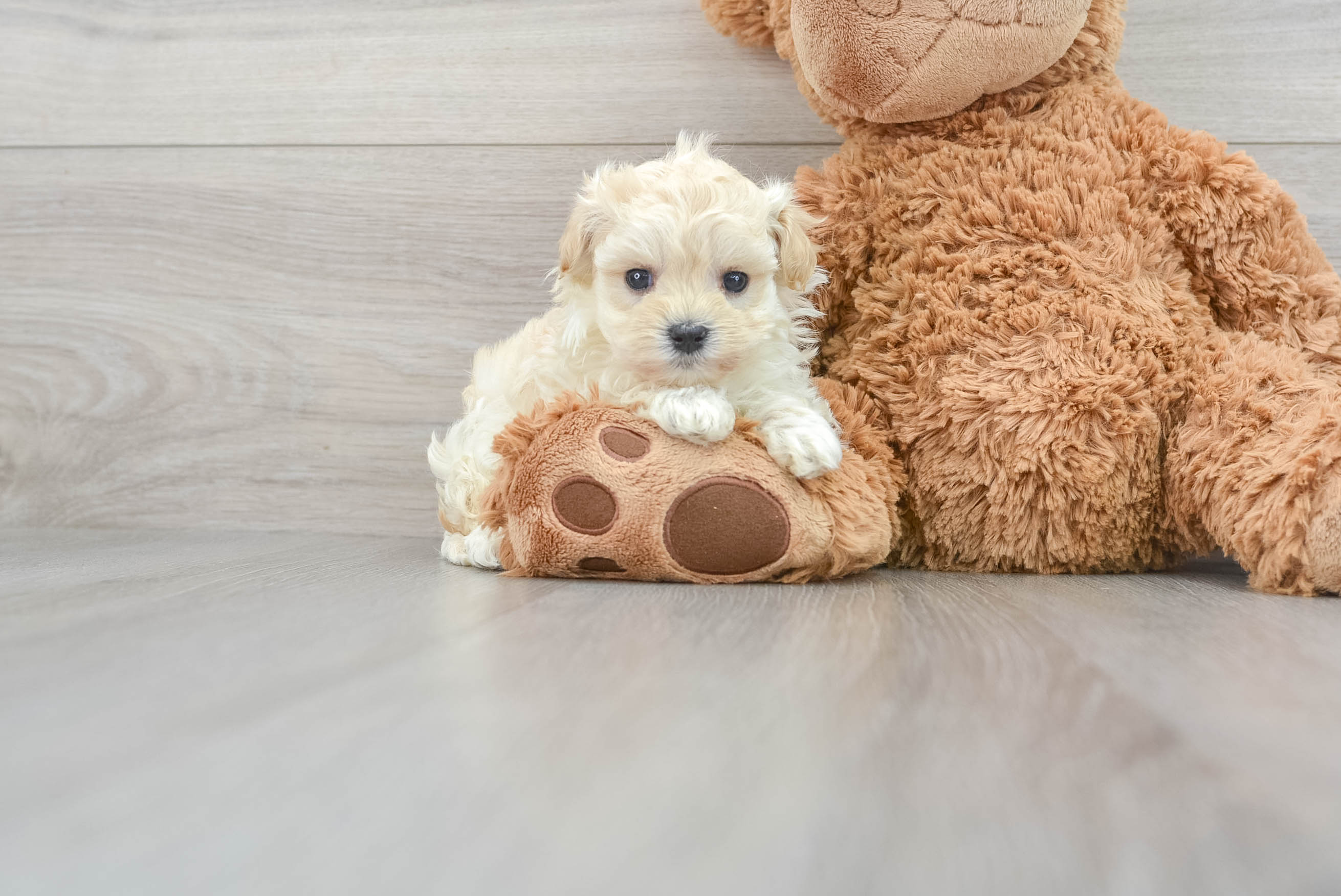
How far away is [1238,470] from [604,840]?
29.0 inches

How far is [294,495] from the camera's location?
1.31 meters

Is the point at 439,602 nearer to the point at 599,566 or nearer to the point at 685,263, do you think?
the point at 599,566

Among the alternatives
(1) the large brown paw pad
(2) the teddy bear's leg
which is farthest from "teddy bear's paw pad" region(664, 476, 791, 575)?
(2) the teddy bear's leg

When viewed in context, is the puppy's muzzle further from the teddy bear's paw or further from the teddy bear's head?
the teddy bear's paw

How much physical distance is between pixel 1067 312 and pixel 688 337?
36cm

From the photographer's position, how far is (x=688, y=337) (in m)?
0.79

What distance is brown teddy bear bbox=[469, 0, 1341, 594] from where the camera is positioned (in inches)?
31.6

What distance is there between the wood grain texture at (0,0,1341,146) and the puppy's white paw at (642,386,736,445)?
511 mm

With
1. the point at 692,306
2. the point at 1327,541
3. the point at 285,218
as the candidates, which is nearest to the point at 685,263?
the point at 692,306

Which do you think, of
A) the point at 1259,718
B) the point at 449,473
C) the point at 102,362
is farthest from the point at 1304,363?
the point at 102,362

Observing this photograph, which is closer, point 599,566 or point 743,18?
point 599,566

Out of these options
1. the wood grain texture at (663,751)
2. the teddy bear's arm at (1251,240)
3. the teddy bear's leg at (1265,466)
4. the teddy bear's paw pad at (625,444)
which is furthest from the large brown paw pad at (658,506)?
the teddy bear's arm at (1251,240)

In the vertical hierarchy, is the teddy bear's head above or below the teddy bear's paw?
above

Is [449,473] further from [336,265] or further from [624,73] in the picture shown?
[624,73]
